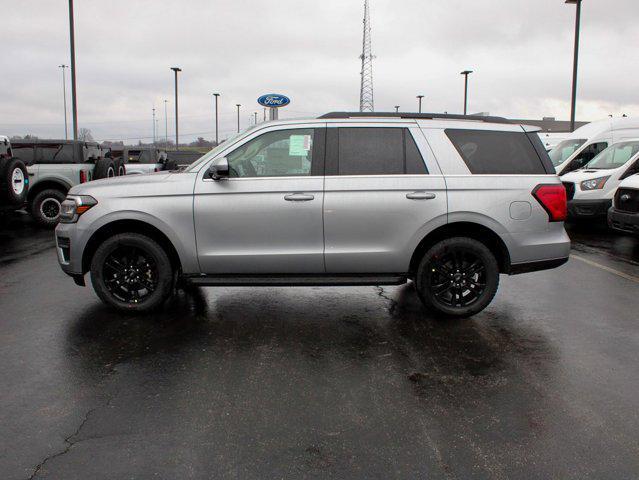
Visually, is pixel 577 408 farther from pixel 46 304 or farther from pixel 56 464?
pixel 46 304

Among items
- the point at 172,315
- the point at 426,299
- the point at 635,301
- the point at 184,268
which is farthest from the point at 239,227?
the point at 635,301

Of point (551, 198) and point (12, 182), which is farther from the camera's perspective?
point (12, 182)

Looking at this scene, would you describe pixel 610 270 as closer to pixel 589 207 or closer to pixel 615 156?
pixel 589 207

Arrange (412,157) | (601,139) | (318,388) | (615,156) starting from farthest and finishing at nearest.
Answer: (601,139)
(615,156)
(412,157)
(318,388)

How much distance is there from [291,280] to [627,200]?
7.01m

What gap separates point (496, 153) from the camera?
5504 mm

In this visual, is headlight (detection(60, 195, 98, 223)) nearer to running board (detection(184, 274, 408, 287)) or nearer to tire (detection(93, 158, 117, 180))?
running board (detection(184, 274, 408, 287))

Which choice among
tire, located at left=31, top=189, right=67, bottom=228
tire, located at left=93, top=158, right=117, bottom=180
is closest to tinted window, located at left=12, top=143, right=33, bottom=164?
tire, located at left=31, top=189, right=67, bottom=228

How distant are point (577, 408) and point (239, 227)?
3192 millimetres

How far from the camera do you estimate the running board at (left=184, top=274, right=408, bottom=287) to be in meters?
5.28

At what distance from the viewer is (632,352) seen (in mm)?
4570

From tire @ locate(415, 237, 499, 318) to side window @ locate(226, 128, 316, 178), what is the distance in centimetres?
151

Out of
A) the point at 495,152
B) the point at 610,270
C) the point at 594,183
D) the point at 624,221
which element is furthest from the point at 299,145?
the point at 594,183

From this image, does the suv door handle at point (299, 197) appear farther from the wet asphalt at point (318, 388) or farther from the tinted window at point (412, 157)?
the wet asphalt at point (318, 388)
